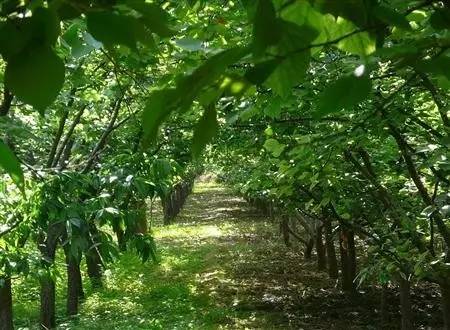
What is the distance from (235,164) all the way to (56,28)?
15765mm

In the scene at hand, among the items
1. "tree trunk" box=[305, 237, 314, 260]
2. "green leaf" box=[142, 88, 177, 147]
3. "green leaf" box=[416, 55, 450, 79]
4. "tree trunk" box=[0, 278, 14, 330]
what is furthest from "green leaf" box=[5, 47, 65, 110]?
"tree trunk" box=[305, 237, 314, 260]

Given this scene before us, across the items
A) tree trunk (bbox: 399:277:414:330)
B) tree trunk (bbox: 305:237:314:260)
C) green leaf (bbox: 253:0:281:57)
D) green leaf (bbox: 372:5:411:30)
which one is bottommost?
tree trunk (bbox: 305:237:314:260)

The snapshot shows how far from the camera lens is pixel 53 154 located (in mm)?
9836

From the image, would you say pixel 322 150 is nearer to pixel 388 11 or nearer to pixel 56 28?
pixel 388 11

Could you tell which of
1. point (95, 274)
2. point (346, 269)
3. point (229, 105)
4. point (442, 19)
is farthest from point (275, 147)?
point (95, 274)

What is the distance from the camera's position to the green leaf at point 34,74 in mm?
577

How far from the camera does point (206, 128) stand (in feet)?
2.10

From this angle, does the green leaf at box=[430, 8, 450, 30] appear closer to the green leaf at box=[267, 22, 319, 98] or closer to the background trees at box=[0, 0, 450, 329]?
the background trees at box=[0, 0, 450, 329]

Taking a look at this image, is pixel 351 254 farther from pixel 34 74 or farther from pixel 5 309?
pixel 34 74

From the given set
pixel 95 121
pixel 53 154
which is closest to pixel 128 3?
pixel 53 154

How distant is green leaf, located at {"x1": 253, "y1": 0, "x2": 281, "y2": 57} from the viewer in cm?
59

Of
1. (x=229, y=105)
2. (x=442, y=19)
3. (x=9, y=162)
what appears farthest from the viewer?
(x=229, y=105)

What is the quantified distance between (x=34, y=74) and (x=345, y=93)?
410mm

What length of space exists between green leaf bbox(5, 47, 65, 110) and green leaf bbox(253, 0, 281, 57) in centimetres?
23
